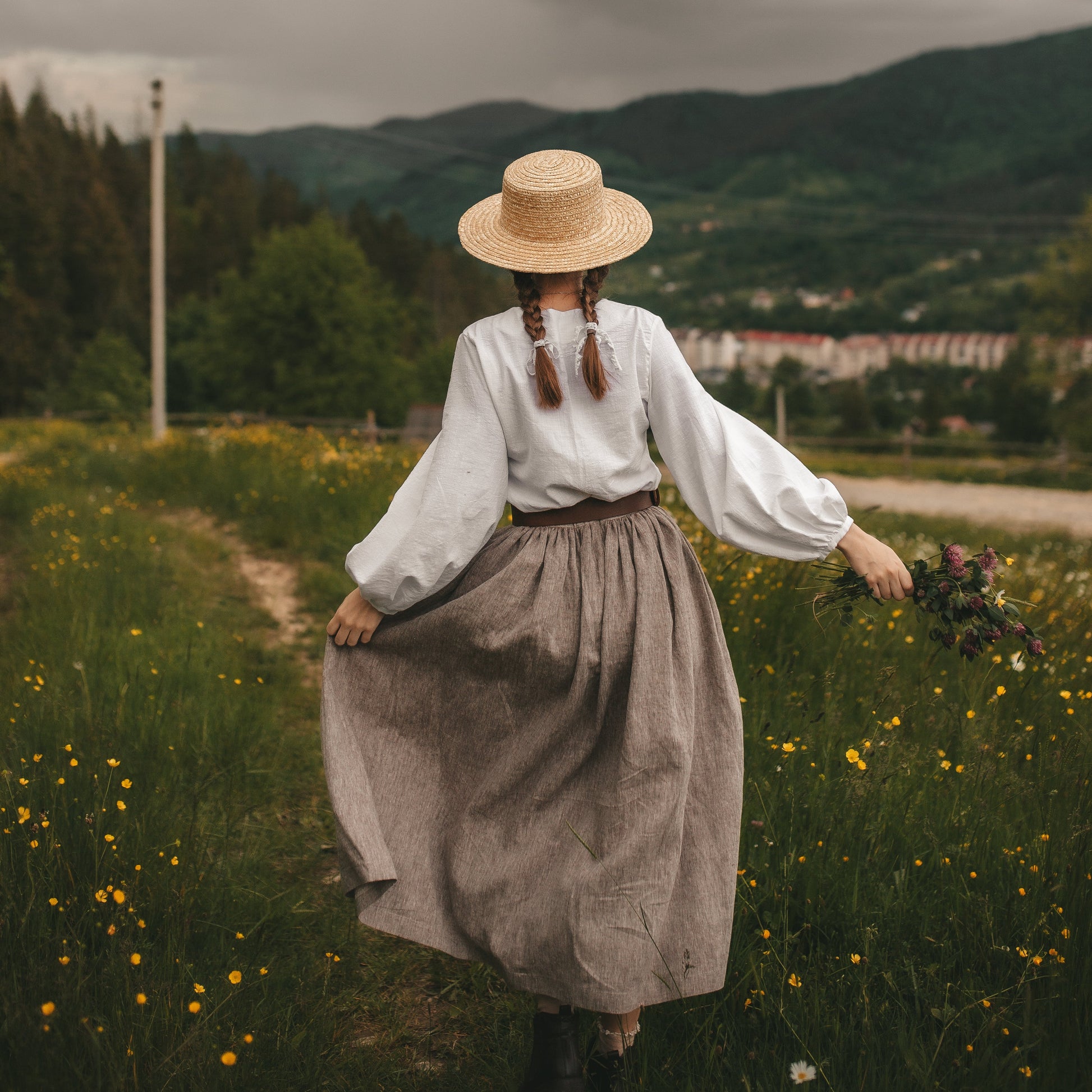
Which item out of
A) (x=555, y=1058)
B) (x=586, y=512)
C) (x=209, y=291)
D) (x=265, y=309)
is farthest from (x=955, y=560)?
(x=209, y=291)

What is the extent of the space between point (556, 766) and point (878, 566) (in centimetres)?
81

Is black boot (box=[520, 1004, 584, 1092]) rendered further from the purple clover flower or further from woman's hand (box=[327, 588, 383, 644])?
the purple clover flower

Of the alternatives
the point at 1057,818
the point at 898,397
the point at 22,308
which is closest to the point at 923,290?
the point at 898,397

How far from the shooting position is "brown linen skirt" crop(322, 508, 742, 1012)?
1980mm

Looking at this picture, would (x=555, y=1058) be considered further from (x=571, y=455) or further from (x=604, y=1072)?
(x=571, y=455)

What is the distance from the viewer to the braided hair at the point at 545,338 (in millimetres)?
2105

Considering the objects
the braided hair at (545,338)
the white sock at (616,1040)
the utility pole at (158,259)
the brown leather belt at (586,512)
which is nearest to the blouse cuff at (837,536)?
the brown leather belt at (586,512)

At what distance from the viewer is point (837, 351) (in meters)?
90.8

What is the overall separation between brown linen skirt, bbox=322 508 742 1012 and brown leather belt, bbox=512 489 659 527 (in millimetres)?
23

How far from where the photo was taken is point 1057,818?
2.63 metres

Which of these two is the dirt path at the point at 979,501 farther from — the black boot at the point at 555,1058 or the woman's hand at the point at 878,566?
the black boot at the point at 555,1058

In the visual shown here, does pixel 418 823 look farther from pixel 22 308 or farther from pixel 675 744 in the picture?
pixel 22 308

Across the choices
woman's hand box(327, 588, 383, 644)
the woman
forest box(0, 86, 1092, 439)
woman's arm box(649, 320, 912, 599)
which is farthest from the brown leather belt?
forest box(0, 86, 1092, 439)

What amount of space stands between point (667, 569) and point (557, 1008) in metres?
A: 0.96
